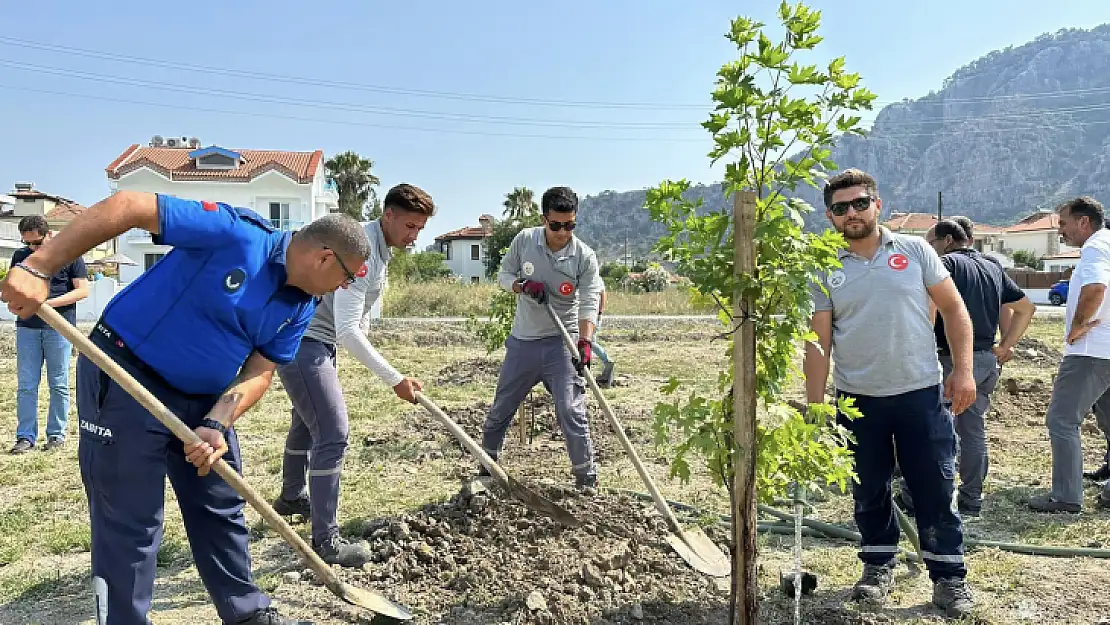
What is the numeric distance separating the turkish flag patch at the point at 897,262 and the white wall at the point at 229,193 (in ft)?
122

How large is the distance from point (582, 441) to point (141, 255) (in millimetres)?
40866

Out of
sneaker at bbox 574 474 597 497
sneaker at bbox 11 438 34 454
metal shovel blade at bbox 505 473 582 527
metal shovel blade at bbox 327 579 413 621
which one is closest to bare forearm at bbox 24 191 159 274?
metal shovel blade at bbox 327 579 413 621

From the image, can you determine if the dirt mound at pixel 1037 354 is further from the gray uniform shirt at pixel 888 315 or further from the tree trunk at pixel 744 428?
the tree trunk at pixel 744 428

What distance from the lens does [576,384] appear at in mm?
4801

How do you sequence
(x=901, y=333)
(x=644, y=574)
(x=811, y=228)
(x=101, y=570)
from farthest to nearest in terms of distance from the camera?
(x=644, y=574) → (x=901, y=333) → (x=811, y=228) → (x=101, y=570)

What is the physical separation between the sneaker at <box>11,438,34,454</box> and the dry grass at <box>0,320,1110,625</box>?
5.0 inches

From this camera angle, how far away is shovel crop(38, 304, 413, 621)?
2289 mm

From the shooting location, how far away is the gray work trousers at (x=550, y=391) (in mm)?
4680

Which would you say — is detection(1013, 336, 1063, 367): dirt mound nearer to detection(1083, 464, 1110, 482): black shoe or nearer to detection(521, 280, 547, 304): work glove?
detection(1083, 464, 1110, 482): black shoe

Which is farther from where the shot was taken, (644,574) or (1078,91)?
(1078,91)

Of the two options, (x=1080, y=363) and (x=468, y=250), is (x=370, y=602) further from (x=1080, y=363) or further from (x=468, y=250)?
(x=468, y=250)

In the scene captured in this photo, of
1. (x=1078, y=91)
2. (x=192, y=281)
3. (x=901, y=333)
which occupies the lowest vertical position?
(x=901, y=333)

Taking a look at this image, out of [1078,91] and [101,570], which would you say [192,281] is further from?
[1078,91]

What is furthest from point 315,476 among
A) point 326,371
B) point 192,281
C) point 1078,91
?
point 1078,91
